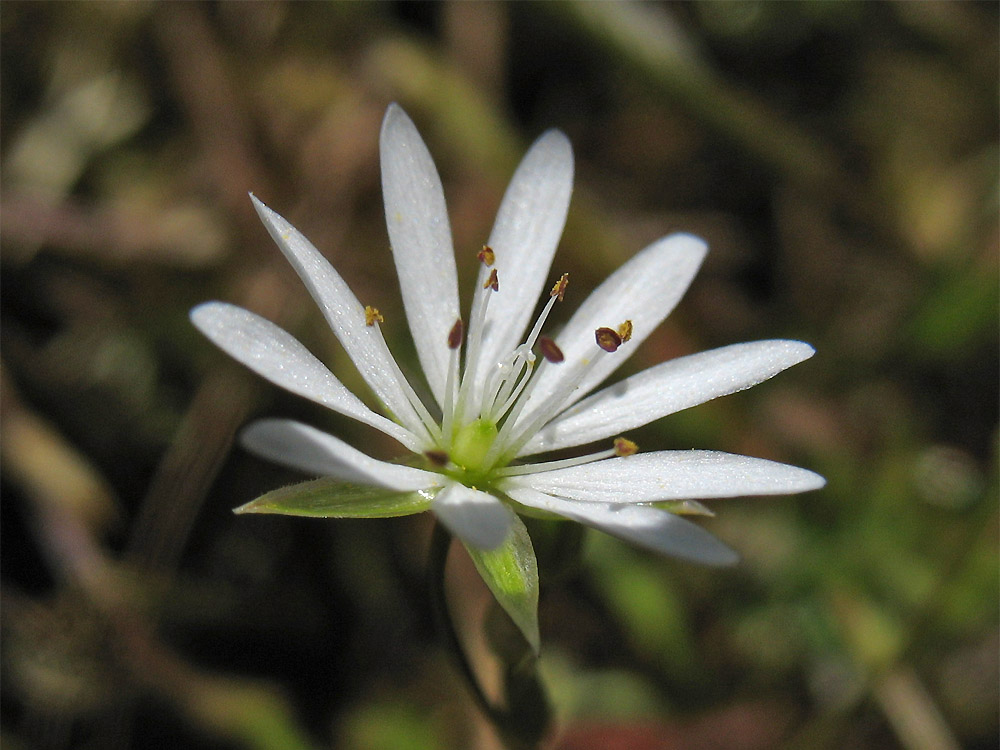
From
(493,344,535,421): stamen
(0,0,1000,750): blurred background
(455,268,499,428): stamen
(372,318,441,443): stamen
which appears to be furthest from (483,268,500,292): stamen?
(0,0,1000,750): blurred background

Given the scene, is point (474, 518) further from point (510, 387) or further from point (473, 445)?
point (510, 387)

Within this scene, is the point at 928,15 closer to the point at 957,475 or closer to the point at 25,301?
the point at 957,475

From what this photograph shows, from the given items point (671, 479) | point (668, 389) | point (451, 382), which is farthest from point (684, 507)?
point (451, 382)

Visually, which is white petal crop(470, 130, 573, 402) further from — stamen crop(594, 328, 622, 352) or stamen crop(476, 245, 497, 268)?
stamen crop(594, 328, 622, 352)

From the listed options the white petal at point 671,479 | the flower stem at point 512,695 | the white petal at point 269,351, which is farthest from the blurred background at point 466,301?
the white petal at point 269,351

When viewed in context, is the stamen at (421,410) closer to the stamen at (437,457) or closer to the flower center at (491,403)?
the flower center at (491,403)

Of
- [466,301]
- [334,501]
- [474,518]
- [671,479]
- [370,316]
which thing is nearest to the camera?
[474,518]
